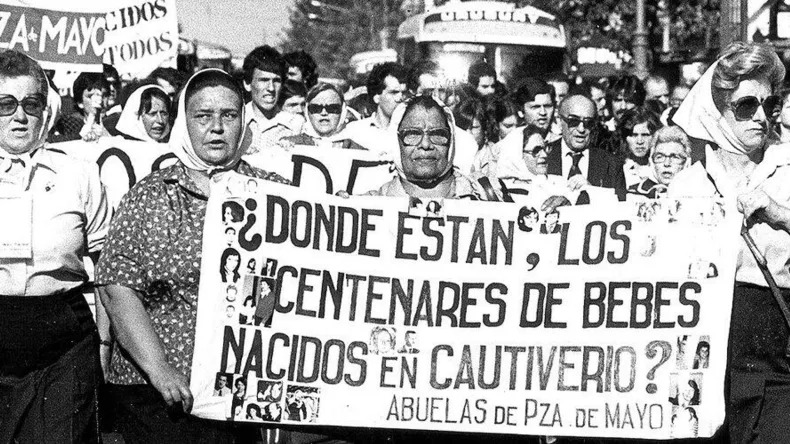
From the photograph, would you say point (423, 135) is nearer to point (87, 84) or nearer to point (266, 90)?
point (266, 90)

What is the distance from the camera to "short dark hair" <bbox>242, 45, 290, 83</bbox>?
10.0m

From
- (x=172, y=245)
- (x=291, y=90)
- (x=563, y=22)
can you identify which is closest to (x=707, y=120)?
(x=172, y=245)

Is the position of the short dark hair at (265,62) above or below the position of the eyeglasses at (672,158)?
above

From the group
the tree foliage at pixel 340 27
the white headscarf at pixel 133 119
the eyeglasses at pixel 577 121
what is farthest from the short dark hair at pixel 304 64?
the tree foliage at pixel 340 27

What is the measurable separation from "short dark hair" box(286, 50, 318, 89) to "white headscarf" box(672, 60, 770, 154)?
6011 millimetres

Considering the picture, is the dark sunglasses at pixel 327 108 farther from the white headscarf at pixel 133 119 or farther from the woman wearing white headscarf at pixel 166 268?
the woman wearing white headscarf at pixel 166 268

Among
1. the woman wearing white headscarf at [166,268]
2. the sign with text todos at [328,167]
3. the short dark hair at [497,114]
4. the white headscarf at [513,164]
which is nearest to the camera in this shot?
the woman wearing white headscarf at [166,268]

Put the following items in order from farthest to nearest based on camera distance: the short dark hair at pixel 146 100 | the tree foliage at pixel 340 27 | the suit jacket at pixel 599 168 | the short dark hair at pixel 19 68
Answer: the tree foliage at pixel 340 27 < the short dark hair at pixel 146 100 < the suit jacket at pixel 599 168 < the short dark hair at pixel 19 68

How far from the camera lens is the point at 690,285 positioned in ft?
19.2

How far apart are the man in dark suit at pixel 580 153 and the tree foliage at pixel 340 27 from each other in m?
47.8

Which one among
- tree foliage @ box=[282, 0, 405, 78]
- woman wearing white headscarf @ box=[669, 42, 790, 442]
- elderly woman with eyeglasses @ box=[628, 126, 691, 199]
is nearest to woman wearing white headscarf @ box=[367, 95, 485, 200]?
woman wearing white headscarf @ box=[669, 42, 790, 442]

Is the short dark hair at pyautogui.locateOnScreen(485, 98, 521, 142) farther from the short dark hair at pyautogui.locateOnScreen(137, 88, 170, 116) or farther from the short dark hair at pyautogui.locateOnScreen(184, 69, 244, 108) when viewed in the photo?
the short dark hair at pyautogui.locateOnScreen(184, 69, 244, 108)

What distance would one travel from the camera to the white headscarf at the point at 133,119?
30.6ft

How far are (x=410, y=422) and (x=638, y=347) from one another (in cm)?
92
